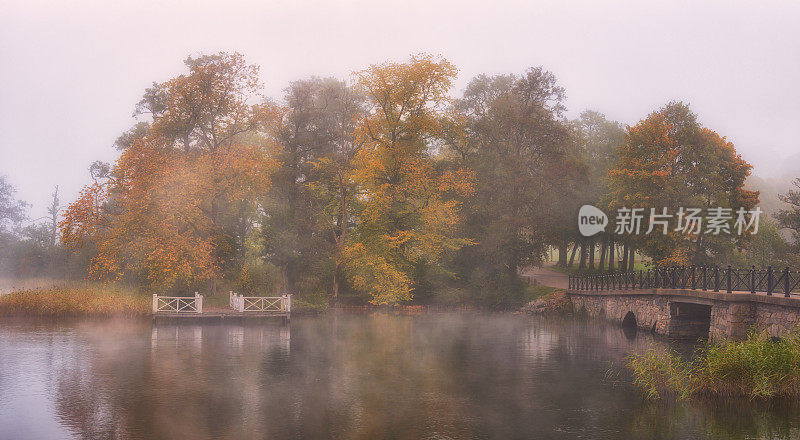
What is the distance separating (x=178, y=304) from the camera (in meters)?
39.8

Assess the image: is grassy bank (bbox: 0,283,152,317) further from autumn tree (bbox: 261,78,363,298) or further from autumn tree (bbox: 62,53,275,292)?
autumn tree (bbox: 261,78,363,298)

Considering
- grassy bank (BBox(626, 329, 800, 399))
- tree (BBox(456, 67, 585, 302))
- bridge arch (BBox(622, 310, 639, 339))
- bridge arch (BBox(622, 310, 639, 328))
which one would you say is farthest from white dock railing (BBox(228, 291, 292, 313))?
grassy bank (BBox(626, 329, 800, 399))

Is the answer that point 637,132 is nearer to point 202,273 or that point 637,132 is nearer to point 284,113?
point 284,113

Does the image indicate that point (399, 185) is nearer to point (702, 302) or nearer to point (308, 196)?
point (308, 196)

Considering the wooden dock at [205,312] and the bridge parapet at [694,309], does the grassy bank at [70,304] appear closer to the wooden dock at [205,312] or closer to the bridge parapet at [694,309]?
the wooden dock at [205,312]

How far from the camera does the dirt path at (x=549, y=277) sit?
6259cm

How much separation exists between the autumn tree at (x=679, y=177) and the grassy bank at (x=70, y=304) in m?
37.1

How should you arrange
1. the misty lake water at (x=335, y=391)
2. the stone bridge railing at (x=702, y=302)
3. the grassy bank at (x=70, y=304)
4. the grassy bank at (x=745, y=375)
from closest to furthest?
1. the misty lake water at (x=335, y=391)
2. the grassy bank at (x=745, y=375)
3. the stone bridge railing at (x=702, y=302)
4. the grassy bank at (x=70, y=304)

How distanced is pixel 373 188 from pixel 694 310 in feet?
86.7

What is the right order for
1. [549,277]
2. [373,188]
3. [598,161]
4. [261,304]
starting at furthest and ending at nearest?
1. [549,277]
2. [598,161]
3. [373,188]
4. [261,304]

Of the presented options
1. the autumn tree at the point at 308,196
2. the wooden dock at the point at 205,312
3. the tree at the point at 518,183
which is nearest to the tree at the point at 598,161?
the tree at the point at 518,183

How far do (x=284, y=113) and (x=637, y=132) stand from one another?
28892 millimetres

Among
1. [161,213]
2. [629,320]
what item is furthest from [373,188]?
[629,320]

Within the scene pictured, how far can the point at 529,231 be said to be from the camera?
57656 mm
